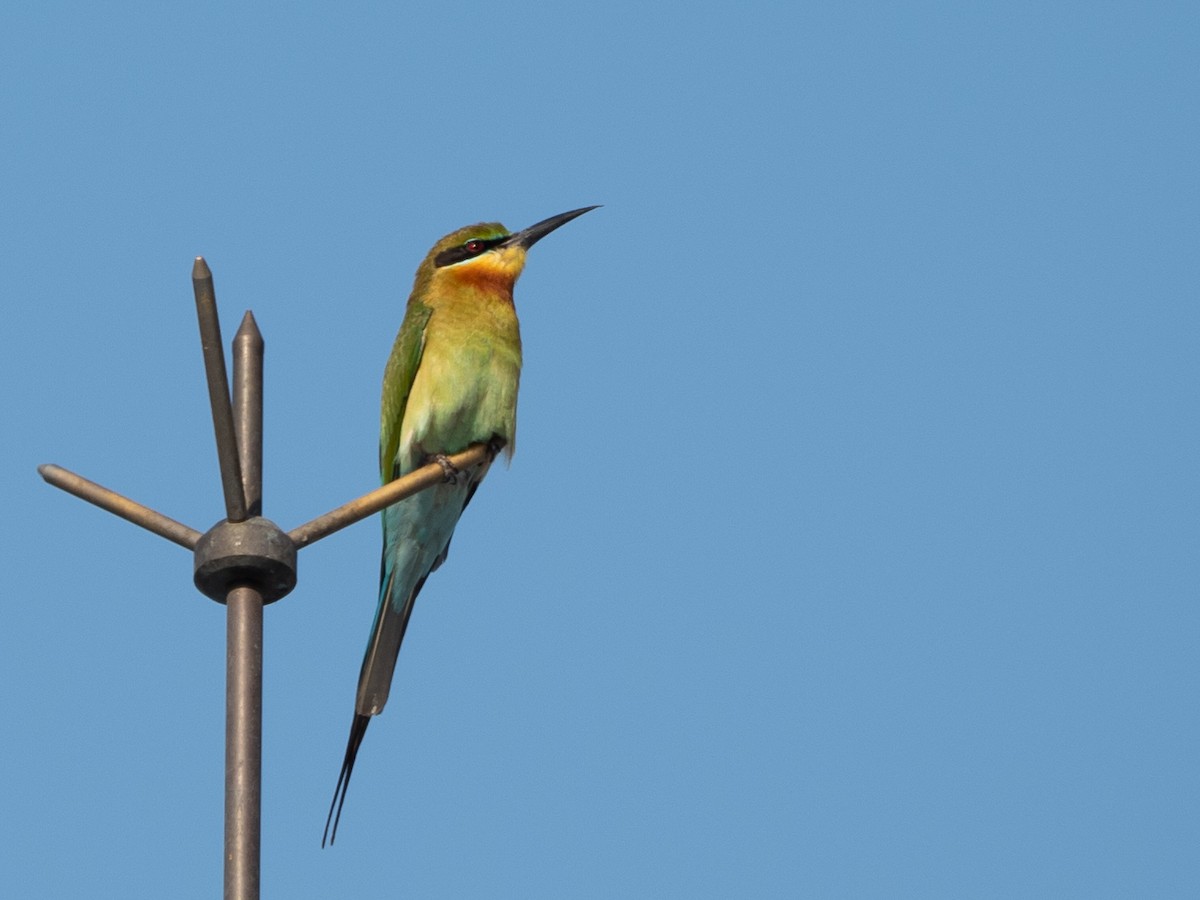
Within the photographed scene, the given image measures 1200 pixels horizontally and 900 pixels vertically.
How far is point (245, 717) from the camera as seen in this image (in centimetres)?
258

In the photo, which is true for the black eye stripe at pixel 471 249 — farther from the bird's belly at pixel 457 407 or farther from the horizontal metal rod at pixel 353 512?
the horizontal metal rod at pixel 353 512

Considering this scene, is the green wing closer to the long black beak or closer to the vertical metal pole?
the long black beak

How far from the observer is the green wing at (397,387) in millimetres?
5812

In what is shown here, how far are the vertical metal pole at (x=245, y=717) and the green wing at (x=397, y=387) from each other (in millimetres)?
2805

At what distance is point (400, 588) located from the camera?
5.30m

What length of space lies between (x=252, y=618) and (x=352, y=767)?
1301mm

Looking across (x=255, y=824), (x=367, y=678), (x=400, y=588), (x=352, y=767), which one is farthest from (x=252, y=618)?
(x=400, y=588)

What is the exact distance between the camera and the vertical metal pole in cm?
245

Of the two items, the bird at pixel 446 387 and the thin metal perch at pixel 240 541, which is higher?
the bird at pixel 446 387

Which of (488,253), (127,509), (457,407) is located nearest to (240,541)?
(127,509)

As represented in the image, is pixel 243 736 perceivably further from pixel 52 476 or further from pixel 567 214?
pixel 567 214

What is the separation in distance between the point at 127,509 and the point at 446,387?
276 centimetres

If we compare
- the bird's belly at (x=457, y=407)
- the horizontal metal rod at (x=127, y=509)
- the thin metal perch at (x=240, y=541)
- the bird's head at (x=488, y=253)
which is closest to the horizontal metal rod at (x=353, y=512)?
the thin metal perch at (x=240, y=541)

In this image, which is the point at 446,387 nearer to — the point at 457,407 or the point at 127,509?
the point at 457,407
